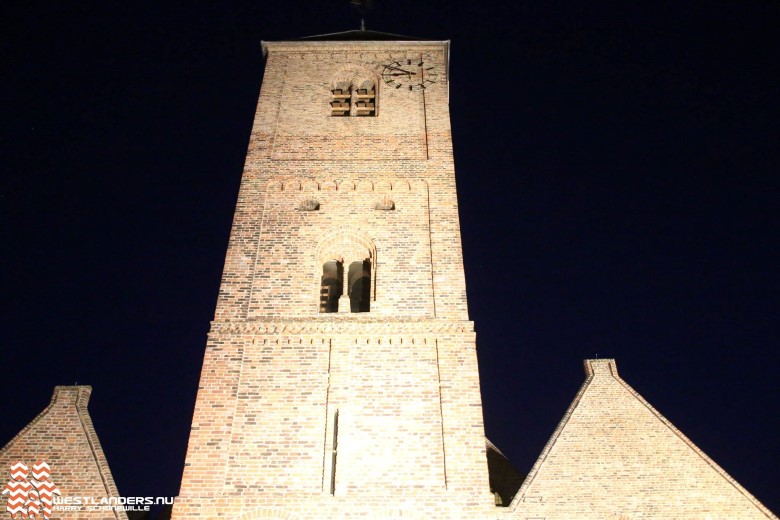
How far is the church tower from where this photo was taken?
28.7ft

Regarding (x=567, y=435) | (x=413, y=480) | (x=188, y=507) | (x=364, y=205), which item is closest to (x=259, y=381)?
(x=188, y=507)

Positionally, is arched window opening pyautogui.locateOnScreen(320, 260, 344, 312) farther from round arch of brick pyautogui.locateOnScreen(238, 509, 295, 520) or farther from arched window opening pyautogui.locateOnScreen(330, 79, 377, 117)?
arched window opening pyautogui.locateOnScreen(330, 79, 377, 117)

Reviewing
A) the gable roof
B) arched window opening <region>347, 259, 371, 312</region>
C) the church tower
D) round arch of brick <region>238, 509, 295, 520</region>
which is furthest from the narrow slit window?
the gable roof

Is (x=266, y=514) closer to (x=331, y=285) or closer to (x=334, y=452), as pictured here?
(x=334, y=452)

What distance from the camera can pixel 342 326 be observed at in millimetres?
10281

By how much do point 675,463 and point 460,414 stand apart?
14.0 feet

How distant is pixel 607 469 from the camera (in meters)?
10.5

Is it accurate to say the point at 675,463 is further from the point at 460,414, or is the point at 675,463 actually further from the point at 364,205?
the point at 364,205

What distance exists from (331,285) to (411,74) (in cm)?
699

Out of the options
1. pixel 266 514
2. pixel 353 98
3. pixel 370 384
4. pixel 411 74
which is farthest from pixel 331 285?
pixel 411 74
